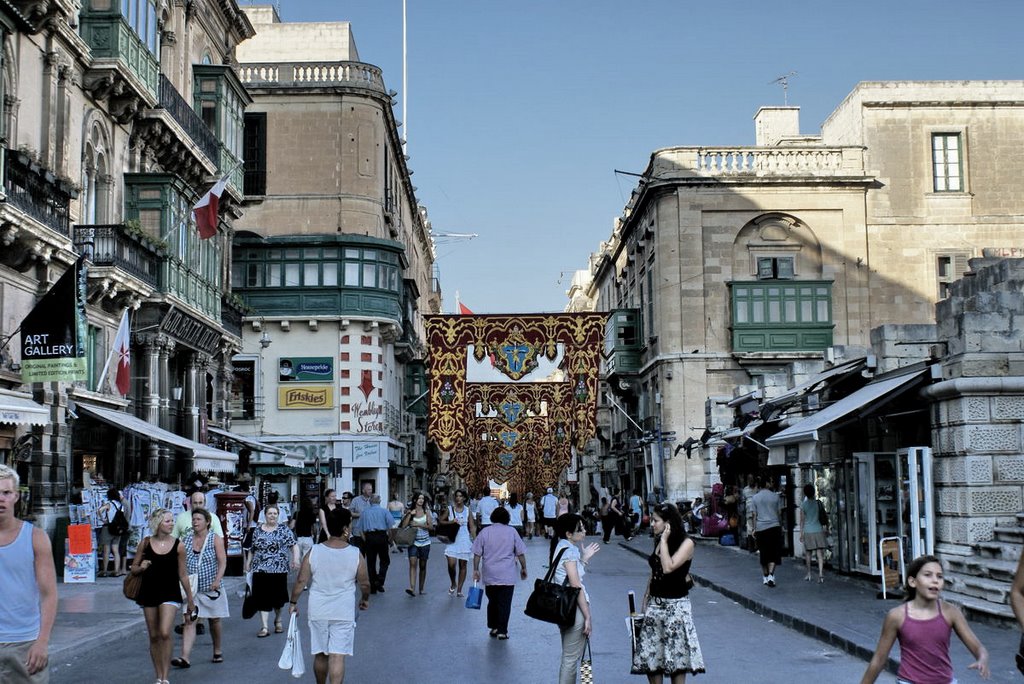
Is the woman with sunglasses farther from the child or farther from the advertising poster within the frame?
the advertising poster

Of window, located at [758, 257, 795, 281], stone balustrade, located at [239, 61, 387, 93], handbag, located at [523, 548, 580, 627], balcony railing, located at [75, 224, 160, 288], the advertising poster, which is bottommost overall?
the advertising poster

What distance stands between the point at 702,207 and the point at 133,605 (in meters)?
28.7

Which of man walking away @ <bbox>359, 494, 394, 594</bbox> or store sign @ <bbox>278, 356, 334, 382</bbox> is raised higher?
store sign @ <bbox>278, 356, 334, 382</bbox>

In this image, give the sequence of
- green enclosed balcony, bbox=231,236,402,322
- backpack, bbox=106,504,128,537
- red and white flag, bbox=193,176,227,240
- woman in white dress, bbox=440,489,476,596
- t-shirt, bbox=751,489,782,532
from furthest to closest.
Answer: green enclosed balcony, bbox=231,236,402,322, red and white flag, bbox=193,176,227,240, backpack, bbox=106,504,128,537, t-shirt, bbox=751,489,782,532, woman in white dress, bbox=440,489,476,596

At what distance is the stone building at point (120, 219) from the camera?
20.0 m

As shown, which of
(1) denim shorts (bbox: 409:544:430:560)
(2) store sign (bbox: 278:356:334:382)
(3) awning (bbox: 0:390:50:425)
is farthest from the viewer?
(2) store sign (bbox: 278:356:334:382)

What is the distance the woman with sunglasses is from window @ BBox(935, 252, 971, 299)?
115 feet

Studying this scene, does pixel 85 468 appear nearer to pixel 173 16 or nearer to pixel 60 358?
pixel 60 358

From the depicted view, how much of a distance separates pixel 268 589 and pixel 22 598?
7.88 meters

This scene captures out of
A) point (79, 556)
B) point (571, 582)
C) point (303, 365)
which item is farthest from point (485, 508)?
point (303, 365)

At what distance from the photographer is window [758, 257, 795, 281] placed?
42094 mm

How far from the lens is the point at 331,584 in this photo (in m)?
9.38

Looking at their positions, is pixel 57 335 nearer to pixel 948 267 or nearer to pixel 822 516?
pixel 822 516

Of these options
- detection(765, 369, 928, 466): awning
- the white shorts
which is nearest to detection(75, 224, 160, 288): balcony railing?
detection(765, 369, 928, 466): awning
